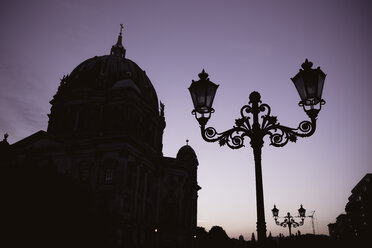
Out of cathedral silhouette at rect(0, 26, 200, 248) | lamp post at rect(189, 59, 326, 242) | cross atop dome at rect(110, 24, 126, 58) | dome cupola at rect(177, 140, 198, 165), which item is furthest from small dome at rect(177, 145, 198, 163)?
lamp post at rect(189, 59, 326, 242)

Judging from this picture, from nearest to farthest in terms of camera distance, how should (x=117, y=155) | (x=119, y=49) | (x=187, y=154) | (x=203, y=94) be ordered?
1. (x=203, y=94)
2. (x=117, y=155)
3. (x=187, y=154)
4. (x=119, y=49)

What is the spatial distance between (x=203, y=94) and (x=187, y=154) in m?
50.6

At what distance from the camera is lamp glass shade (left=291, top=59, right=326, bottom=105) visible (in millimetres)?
6762

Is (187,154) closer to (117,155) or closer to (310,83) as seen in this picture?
(117,155)

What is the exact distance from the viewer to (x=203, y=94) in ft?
24.2

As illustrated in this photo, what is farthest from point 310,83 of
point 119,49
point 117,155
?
point 119,49

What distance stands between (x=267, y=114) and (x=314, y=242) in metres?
21.2

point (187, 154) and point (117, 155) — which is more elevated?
point (187, 154)

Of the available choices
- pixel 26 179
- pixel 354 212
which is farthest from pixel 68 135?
pixel 354 212

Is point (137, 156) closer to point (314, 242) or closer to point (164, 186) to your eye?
point (164, 186)

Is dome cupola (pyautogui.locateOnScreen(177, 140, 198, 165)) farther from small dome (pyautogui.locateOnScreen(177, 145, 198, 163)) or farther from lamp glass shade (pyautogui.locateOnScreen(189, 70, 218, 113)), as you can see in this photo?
lamp glass shade (pyautogui.locateOnScreen(189, 70, 218, 113))

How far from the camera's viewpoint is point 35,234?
20.5 m

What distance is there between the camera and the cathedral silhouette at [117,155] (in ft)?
113

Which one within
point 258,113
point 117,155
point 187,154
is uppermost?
point 187,154
